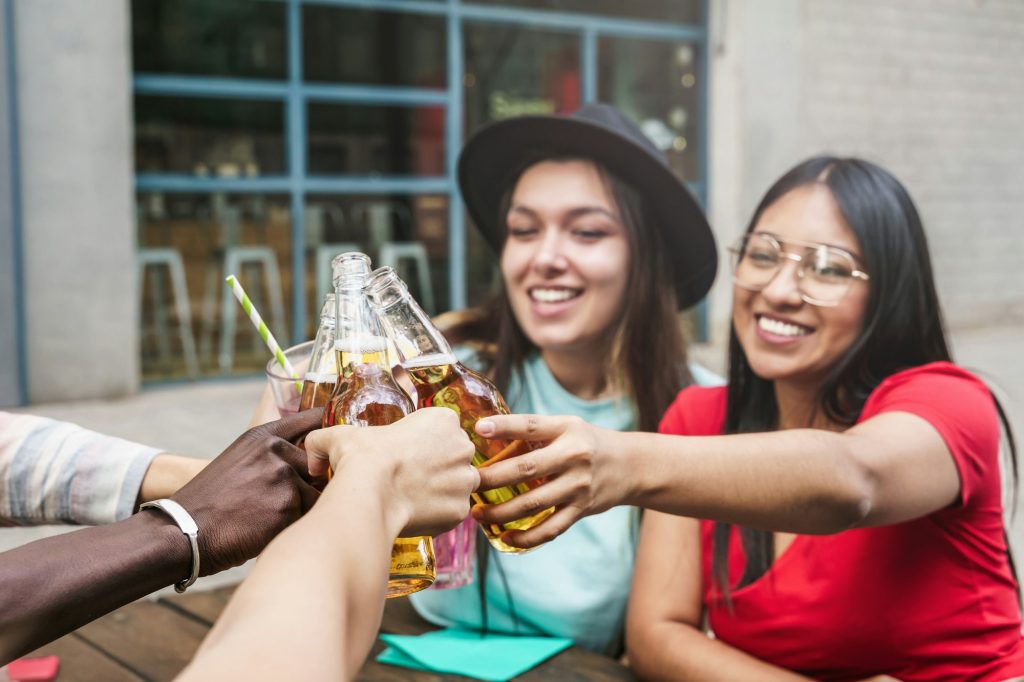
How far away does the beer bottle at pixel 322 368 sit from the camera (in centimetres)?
146

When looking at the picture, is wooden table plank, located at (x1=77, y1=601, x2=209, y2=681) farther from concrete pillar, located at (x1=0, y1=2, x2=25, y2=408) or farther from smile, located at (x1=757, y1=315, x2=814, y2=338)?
concrete pillar, located at (x1=0, y1=2, x2=25, y2=408)

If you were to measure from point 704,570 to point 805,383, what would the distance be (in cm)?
42

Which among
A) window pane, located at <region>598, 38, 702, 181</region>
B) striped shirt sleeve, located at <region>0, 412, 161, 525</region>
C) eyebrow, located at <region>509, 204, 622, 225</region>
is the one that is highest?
window pane, located at <region>598, 38, 702, 181</region>

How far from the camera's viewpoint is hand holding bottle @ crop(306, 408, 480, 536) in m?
1.16

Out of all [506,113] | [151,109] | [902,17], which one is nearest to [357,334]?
[151,109]

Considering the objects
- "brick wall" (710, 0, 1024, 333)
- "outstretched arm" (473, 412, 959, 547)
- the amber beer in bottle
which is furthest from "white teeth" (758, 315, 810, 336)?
"brick wall" (710, 0, 1024, 333)

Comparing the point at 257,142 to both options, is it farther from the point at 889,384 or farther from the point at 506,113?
the point at 889,384

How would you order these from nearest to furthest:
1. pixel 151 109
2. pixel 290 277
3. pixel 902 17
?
pixel 151 109, pixel 290 277, pixel 902 17

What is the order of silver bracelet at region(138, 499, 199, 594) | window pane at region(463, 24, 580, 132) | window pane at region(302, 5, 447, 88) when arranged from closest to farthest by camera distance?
silver bracelet at region(138, 499, 199, 594) → window pane at region(302, 5, 447, 88) → window pane at region(463, 24, 580, 132)

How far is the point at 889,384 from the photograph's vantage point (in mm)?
2029

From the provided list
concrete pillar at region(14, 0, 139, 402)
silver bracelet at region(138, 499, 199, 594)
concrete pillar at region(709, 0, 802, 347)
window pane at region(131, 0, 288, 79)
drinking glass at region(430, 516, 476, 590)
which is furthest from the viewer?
concrete pillar at region(709, 0, 802, 347)

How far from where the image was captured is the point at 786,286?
2.13 metres

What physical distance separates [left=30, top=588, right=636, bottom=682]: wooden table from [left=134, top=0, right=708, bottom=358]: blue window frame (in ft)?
18.8

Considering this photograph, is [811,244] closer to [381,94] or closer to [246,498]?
[246,498]
